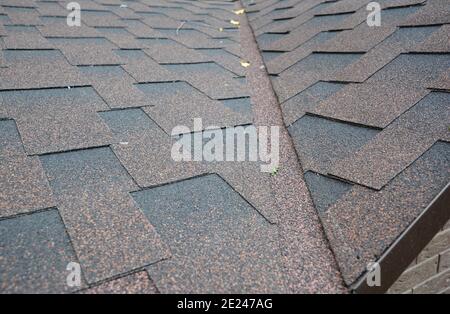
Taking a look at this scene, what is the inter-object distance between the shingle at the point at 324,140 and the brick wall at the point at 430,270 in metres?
0.58

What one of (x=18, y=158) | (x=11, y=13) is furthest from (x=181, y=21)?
(x=18, y=158)

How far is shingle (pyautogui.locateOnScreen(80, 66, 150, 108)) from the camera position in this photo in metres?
2.12

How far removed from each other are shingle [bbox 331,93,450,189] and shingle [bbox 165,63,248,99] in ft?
3.54

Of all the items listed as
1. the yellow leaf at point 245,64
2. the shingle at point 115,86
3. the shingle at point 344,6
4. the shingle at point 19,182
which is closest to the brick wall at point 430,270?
the shingle at point 19,182

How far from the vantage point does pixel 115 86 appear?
2287mm

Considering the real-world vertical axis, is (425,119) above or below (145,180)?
above

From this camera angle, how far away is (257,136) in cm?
201

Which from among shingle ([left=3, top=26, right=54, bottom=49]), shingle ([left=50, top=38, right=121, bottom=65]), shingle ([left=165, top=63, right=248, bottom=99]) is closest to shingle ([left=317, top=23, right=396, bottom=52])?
shingle ([left=165, top=63, right=248, bottom=99])

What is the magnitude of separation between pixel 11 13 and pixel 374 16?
10.2 feet

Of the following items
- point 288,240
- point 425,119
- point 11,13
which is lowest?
point 288,240

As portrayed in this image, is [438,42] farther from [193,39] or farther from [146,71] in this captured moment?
[193,39]

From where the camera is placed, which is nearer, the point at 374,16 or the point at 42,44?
the point at 42,44

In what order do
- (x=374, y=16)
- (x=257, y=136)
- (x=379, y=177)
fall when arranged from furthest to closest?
1. (x=374, y=16)
2. (x=257, y=136)
3. (x=379, y=177)

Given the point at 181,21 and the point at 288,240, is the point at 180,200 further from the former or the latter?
the point at 181,21
